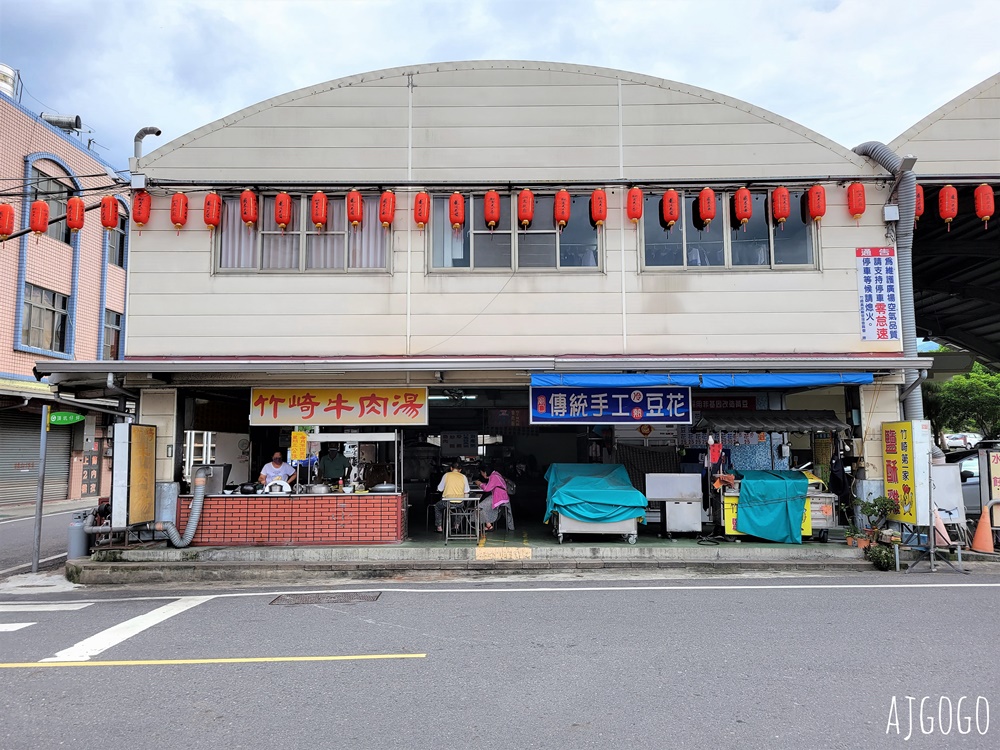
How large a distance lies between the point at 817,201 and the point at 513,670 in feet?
33.3

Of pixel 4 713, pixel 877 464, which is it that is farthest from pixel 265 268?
pixel 877 464

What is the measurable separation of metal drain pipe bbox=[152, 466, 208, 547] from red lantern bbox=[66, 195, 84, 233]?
494cm

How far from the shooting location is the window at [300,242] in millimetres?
12641

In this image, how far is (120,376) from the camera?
476 inches

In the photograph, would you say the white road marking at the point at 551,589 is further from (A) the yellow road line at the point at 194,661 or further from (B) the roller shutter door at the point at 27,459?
(B) the roller shutter door at the point at 27,459

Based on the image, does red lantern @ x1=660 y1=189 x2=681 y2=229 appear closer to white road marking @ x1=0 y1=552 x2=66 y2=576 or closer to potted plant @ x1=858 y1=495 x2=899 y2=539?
potted plant @ x1=858 y1=495 x2=899 y2=539

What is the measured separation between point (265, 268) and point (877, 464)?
39.6 feet

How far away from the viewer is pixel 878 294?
41.1ft

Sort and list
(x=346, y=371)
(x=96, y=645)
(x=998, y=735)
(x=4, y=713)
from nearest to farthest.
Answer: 1. (x=998, y=735)
2. (x=4, y=713)
3. (x=96, y=645)
4. (x=346, y=371)

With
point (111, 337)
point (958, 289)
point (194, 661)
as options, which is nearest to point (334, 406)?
point (194, 661)

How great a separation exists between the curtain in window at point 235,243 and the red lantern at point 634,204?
278 inches

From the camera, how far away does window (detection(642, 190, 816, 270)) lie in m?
12.7

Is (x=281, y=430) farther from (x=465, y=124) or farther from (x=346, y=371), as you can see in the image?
(x=465, y=124)

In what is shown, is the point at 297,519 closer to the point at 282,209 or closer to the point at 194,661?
the point at 282,209
